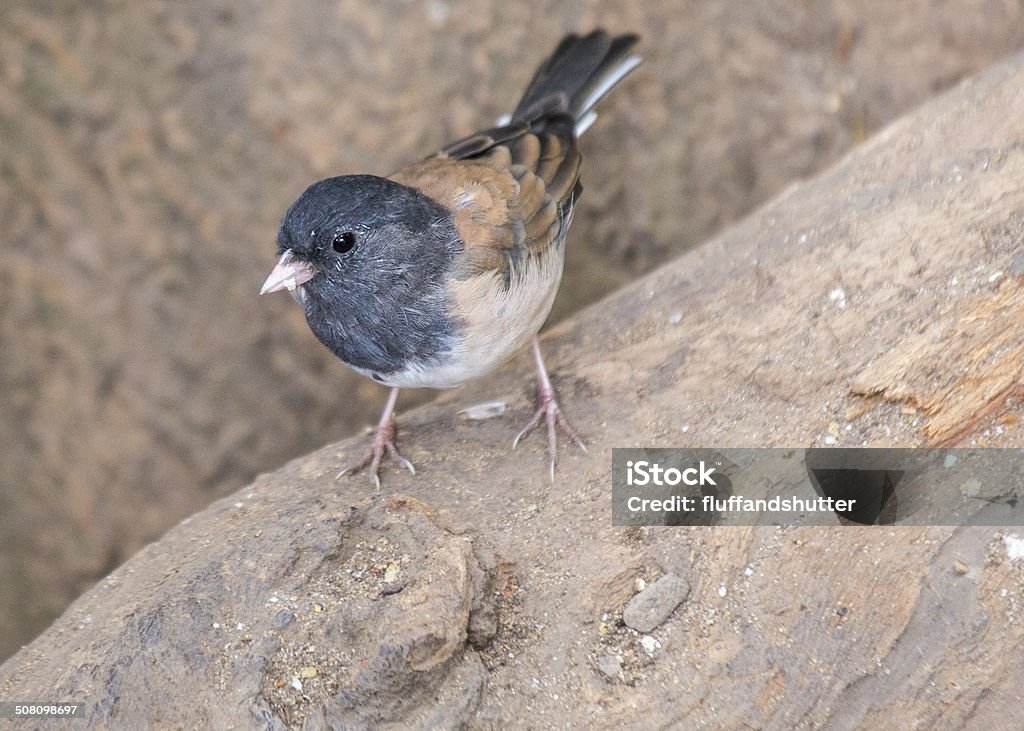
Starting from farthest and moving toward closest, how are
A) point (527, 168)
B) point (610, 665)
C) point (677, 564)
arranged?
1. point (527, 168)
2. point (677, 564)
3. point (610, 665)

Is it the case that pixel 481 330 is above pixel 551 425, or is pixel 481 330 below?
above

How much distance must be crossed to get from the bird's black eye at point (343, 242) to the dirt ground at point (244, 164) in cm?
129

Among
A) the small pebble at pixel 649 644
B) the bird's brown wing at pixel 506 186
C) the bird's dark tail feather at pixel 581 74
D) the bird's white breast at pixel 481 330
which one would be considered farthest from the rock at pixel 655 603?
the bird's dark tail feather at pixel 581 74

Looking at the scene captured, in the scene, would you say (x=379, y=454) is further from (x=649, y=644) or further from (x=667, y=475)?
(x=649, y=644)

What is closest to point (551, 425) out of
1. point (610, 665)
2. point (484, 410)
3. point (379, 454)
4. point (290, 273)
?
point (484, 410)

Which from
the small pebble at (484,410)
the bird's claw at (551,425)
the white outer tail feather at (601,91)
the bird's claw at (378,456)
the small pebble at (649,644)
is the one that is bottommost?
the small pebble at (649,644)

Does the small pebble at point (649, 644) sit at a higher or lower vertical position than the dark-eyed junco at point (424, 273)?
lower

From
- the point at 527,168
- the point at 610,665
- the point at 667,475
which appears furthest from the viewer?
the point at 527,168

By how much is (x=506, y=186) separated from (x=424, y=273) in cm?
50

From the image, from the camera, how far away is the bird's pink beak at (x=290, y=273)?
104 inches

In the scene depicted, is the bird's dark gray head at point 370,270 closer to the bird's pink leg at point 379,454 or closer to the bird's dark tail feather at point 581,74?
the bird's pink leg at point 379,454

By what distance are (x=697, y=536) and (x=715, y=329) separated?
72cm

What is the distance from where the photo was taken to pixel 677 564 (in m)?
2.43

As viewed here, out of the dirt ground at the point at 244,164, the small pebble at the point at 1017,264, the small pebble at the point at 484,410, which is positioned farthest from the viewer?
the dirt ground at the point at 244,164
